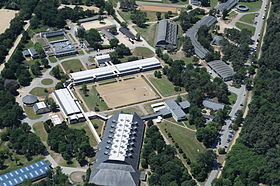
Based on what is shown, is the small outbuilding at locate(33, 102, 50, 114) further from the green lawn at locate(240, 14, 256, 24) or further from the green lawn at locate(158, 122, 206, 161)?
the green lawn at locate(240, 14, 256, 24)

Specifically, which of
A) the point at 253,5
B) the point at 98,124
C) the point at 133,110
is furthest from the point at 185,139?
the point at 253,5

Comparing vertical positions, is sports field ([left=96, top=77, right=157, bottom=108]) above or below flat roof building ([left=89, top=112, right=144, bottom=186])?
below

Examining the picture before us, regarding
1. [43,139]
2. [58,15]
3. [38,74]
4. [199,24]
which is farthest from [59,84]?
[199,24]

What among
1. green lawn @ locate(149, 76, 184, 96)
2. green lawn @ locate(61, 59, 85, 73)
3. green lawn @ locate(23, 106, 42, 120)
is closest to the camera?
green lawn @ locate(23, 106, 42, 120)

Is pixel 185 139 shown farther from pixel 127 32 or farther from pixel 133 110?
pixel 127 32

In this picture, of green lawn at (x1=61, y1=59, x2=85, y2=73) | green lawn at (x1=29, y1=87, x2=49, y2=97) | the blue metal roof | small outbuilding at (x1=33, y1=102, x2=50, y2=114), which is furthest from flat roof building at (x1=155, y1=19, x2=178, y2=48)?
the blue metal roof

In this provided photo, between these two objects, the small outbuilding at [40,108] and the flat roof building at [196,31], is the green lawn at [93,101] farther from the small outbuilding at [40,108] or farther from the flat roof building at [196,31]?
the flat roof building at [196,31]

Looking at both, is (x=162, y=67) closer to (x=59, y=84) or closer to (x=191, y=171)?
(x=59, y=84)
